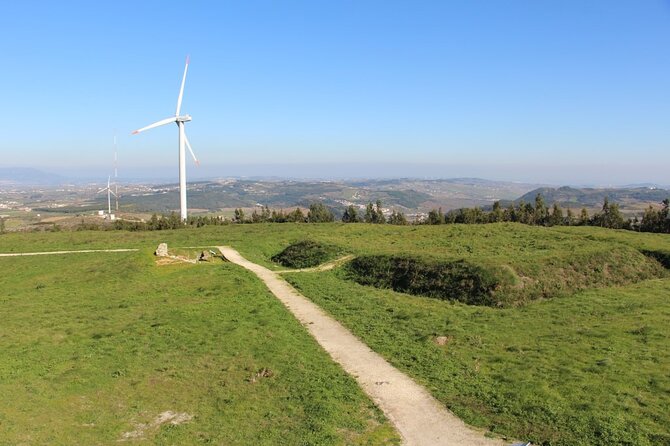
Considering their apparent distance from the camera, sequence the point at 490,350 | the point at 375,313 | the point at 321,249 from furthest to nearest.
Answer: the point at 321,249, the point at 375,313, the point at 490,350

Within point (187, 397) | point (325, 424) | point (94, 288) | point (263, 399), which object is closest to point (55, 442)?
point (187, 397)

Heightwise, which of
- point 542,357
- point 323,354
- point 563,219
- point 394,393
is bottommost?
point 563,219

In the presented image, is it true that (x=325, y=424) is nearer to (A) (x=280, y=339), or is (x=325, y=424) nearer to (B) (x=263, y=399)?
(B) (x=263, y=399)

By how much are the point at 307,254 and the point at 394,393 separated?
28626 mm

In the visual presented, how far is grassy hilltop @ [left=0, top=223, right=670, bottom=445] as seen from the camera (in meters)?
13.4

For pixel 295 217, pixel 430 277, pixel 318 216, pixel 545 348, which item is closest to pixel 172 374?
pixel 545 348

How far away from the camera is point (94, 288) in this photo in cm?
3359

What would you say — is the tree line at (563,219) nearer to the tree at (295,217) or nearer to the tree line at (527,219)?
the tree line at (527,219)

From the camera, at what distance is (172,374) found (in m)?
17.3

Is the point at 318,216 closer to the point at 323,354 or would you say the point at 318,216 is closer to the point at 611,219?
the point at 611,219

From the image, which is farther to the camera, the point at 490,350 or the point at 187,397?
the point at 490,350

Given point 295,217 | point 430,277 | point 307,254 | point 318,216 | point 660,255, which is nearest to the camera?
point 430,277

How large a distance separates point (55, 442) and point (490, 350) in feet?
50.9

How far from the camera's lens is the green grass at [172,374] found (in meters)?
13.1
